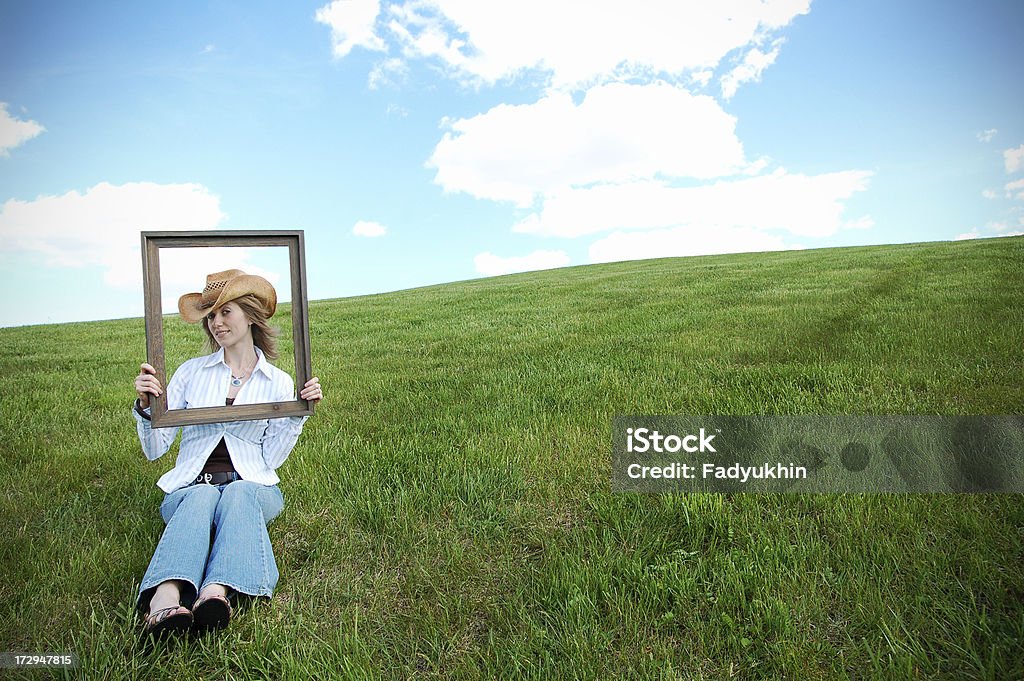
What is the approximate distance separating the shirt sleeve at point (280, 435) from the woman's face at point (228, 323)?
44 cm

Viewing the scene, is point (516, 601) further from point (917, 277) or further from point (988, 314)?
point (917, 277)

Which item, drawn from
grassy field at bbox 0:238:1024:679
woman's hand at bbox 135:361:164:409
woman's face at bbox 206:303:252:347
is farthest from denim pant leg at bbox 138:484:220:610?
woman's face at bbox 206:303:252:347

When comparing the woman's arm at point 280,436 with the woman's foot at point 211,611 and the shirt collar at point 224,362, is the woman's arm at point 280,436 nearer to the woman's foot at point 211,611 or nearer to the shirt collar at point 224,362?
the shirt collar at point 224,362

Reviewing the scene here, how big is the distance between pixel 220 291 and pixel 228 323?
0.23m

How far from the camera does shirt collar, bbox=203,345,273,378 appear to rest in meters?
4.22

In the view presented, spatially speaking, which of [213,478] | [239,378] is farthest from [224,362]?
[213,478]

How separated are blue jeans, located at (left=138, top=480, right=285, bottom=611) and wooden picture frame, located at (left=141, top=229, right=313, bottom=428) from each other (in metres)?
0.44

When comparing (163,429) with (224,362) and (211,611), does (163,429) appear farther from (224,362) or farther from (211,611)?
(211,611)

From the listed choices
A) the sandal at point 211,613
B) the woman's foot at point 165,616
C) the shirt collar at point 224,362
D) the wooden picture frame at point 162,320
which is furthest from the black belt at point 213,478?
the sandal at point 211,613

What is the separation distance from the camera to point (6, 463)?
19.0ft

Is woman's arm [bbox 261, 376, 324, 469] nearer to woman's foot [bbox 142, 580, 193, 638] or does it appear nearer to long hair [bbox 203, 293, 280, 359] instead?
long hair [bbox 203, 293, 280, 359]

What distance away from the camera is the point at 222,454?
412 centimetres

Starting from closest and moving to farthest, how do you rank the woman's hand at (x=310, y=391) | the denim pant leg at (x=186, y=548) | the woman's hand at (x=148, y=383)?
1. the denim pant leg at (x=186, y=548)
2. the woman's hand at (x=148, y=383)
3. the woman's hand at (x=310, y=391)

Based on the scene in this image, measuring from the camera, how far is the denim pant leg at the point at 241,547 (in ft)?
10.8
